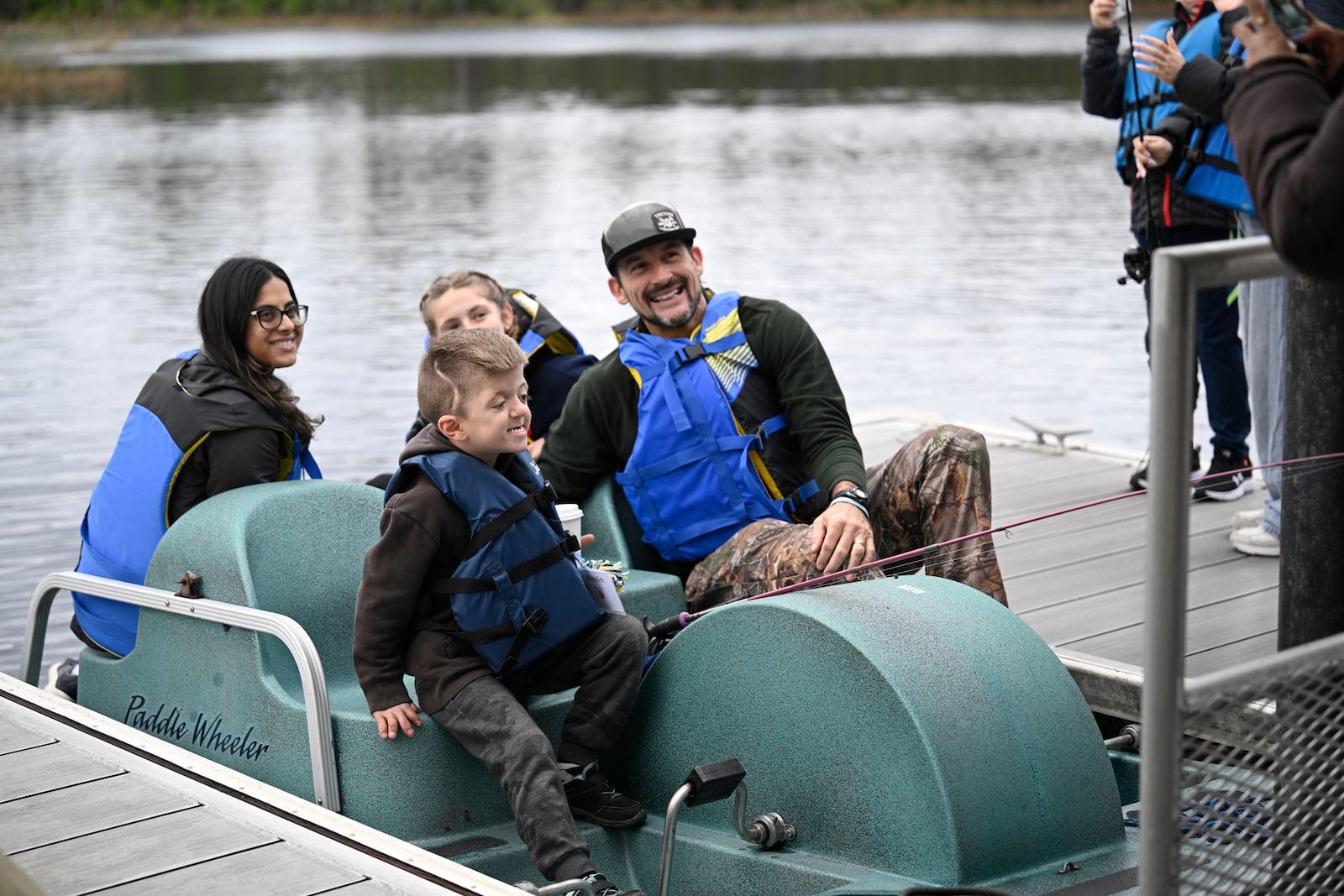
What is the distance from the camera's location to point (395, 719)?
11.7 ft

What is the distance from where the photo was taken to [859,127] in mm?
29500

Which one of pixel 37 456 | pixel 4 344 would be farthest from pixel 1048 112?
pixel 37 456

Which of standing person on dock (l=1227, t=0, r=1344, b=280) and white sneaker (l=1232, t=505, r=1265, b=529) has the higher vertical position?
standing person on dock (l=1227, t=0, r=1344, b=280)

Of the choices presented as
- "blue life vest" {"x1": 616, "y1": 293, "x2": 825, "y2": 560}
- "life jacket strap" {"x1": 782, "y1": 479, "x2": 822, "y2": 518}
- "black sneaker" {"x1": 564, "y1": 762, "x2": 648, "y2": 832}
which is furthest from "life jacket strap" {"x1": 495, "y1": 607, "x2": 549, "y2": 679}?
"life jacket strap" {"x1": 782, "y1": 479, "x2": 822, "y2": 518}

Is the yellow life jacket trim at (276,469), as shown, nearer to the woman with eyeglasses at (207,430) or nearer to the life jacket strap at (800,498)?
the woman with eyeglasses at (207,430)

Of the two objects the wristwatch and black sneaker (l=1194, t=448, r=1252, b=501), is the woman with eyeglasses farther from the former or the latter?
black sneaker (l=1194, t=448, r=1252, b=501)

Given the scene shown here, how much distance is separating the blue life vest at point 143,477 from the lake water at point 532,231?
7.27 feet

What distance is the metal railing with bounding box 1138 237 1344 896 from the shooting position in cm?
202

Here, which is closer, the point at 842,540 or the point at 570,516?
the point at 842,540

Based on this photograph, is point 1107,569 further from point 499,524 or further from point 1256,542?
point 499,524

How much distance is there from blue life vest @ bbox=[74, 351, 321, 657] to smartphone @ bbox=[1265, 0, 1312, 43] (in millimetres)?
2804

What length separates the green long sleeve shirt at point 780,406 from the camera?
14.3 ft

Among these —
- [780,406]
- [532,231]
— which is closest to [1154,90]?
[780,406]

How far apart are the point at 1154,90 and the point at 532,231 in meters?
13.0
